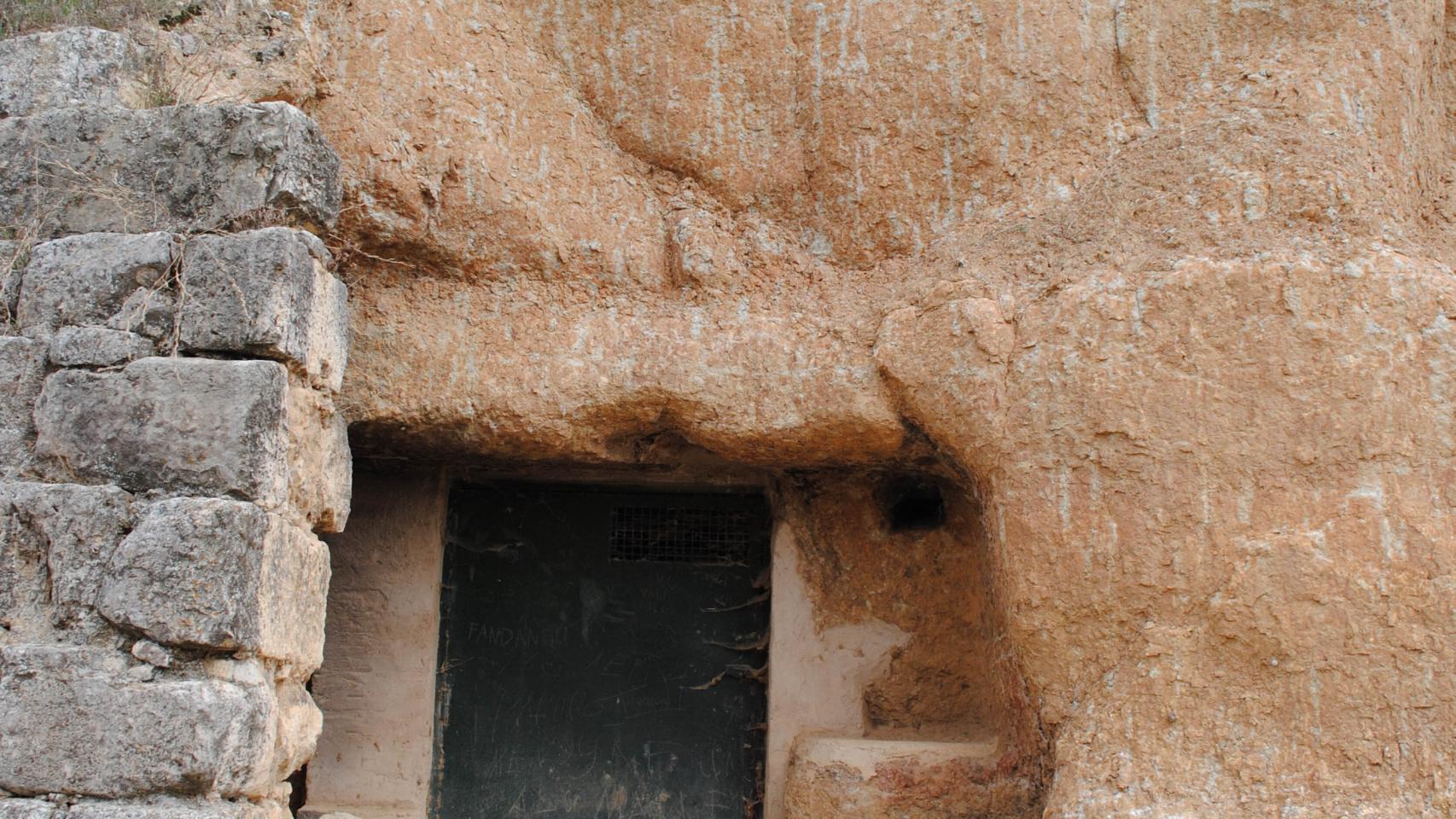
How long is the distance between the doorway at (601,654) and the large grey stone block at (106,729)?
1.42 meters

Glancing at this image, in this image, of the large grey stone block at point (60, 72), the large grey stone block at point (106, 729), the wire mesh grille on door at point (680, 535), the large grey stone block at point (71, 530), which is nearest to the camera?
the large grey stone block at point (106, 729)

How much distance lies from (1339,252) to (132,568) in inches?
119

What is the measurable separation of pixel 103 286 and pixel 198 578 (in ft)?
2.74

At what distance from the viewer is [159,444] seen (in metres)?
3.29

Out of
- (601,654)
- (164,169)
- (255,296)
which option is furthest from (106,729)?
(601,654)

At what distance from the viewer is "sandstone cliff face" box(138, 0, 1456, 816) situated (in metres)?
3.37

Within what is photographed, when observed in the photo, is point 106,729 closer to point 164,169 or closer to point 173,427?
point 173,427

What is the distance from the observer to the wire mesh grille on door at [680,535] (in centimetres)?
463

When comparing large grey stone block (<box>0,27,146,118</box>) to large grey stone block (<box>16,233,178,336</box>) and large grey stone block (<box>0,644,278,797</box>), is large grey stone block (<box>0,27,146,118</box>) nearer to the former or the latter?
large grey stone block (<box>16,233,178,336</box>)

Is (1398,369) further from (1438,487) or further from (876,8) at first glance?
(876,8)

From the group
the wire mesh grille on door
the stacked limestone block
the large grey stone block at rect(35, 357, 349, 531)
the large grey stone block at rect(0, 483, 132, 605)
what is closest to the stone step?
the wire mesh grille on door

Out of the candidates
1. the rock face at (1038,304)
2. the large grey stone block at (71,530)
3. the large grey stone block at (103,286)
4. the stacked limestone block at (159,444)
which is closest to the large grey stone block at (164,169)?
the stacked limestone block at (159,444)

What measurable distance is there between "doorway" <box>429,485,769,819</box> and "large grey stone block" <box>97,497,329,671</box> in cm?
134

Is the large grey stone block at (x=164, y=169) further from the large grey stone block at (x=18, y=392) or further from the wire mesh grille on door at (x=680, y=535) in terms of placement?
the wire mesh grille on door at (x=680, y=535)
